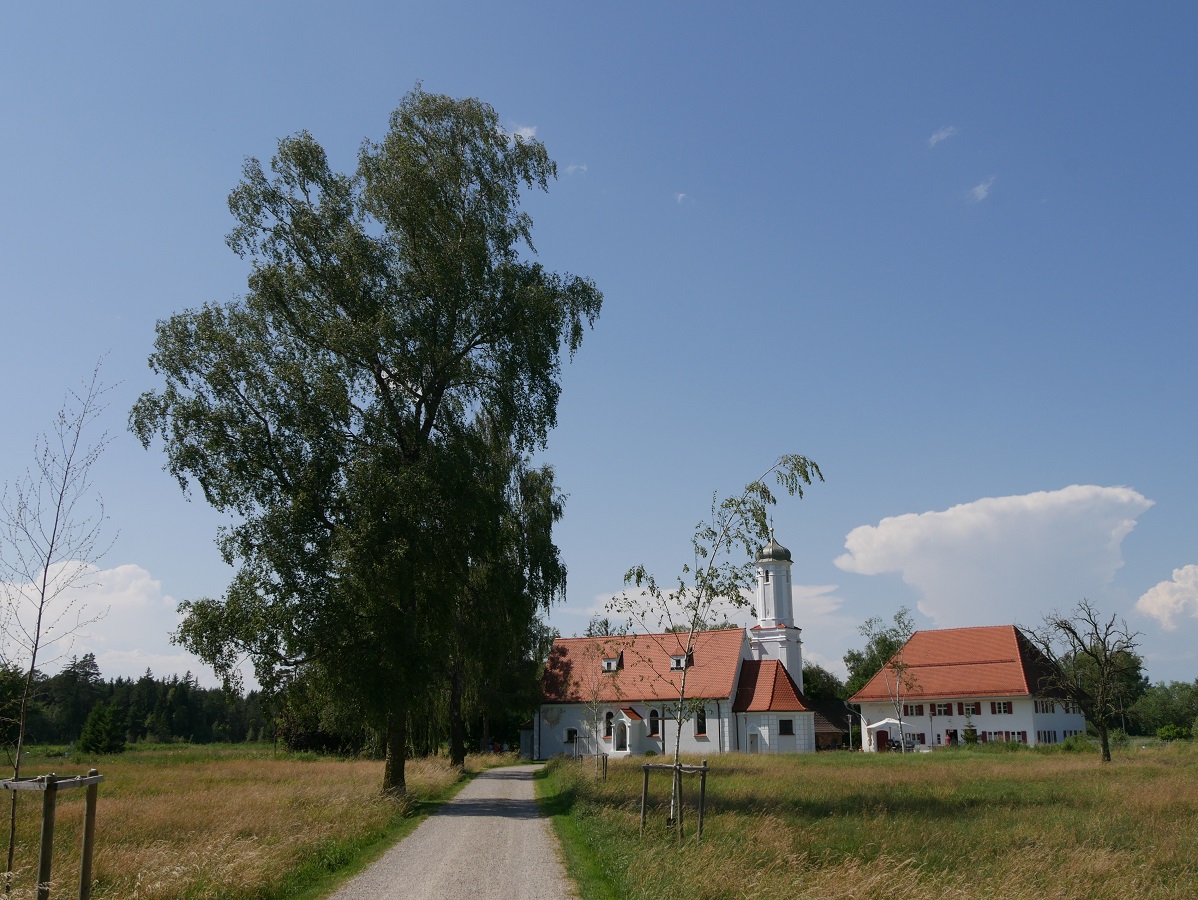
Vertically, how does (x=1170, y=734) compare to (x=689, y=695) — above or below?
below

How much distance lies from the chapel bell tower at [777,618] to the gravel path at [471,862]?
44727mm

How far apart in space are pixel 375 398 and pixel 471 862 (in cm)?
1287

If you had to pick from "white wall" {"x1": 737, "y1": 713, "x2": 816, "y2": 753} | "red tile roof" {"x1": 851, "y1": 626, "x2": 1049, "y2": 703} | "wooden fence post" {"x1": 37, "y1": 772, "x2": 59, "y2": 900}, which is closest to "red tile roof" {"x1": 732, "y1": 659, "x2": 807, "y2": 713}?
"white wall" {"x1": 737, "y1": 713, "x2": 816, "y2": 753}

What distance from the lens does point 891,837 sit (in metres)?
14.9

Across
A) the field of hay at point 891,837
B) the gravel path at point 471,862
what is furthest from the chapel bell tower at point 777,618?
the gravel path at point 471,862

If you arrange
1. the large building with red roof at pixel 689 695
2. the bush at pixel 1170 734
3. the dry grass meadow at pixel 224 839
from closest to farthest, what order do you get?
the dry grass meadow at pixel 224 839
the large building with red roof at pixel 689 695
the bush at pixel 1170 734

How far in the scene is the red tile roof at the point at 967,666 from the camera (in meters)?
61.3

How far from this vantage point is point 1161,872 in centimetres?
1267

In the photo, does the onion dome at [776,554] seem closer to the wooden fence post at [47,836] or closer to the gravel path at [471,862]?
the gravel path at [471,862]

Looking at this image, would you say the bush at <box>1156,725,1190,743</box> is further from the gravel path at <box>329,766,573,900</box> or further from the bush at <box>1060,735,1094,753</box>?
the gravel path at <box>329,766,573,900</box>

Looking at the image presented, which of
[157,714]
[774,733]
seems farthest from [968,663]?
[157,714]

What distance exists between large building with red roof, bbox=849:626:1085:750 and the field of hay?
108 feet

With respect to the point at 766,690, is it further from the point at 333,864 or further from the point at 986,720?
the point at 333,864

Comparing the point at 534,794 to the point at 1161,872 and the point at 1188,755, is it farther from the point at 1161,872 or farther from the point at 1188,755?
the point at 1188,755
